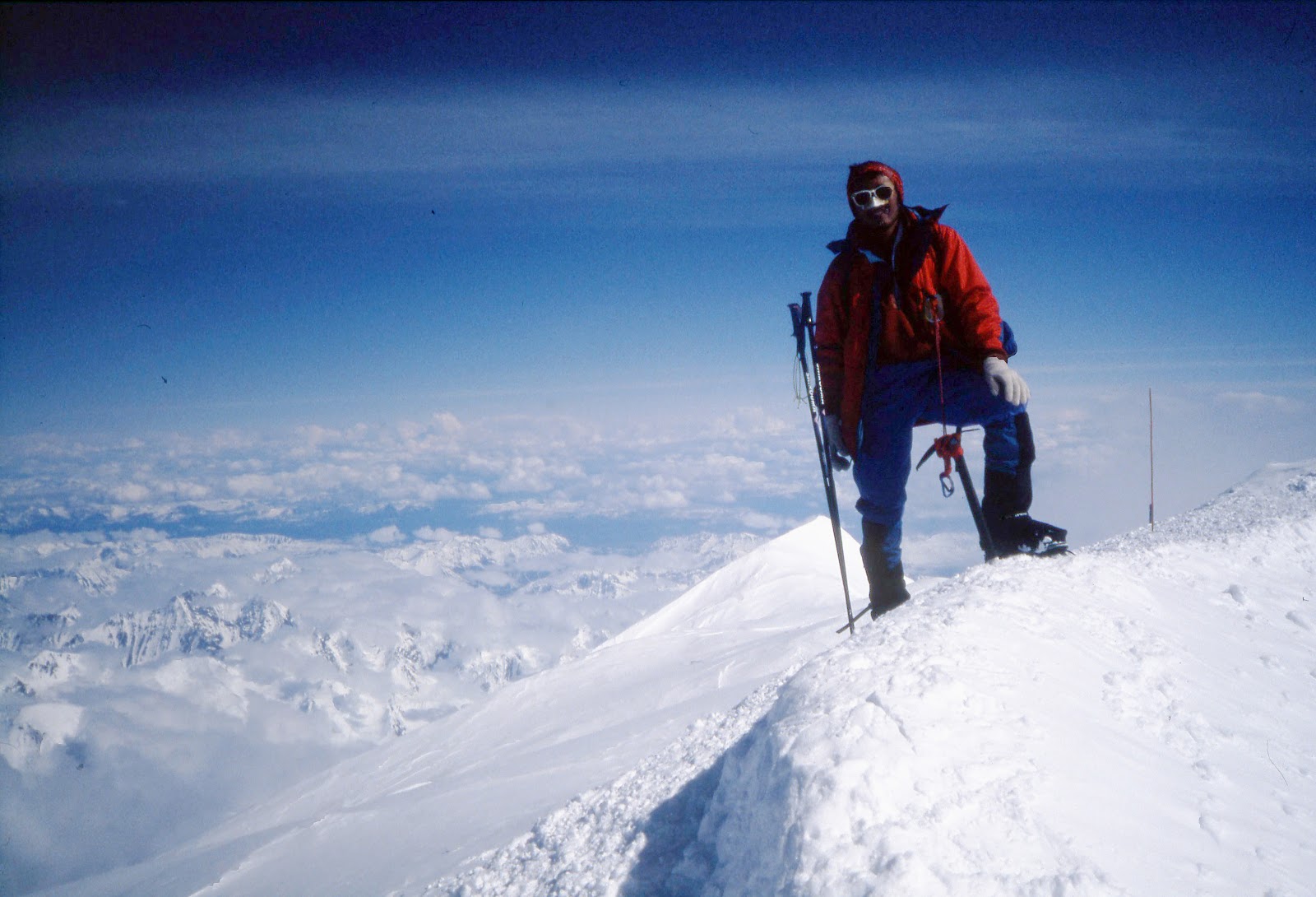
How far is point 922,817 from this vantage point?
254 cm

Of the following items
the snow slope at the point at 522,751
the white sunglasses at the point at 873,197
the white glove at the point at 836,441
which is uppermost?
the white sunglasses at the point at 873,197

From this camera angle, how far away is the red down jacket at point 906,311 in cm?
478

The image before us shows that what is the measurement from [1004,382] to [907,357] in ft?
2.51

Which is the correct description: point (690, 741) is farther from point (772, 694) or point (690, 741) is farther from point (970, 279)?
point (970, 279)

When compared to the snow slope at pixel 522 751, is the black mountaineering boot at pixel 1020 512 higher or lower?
higher

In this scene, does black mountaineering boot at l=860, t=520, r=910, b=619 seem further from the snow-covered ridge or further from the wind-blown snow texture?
the snow-covered ridge

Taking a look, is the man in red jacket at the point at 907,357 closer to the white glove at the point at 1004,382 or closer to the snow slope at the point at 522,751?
the white glove at the point at 1004,382

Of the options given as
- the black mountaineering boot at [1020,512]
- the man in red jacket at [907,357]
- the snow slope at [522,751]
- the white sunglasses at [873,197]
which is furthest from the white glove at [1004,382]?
the snow slope at [522,751]

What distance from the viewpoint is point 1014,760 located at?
276cm

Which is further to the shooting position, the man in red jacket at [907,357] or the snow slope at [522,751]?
the snow slope at [522,751]

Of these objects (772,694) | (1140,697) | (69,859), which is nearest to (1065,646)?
(1140,697)

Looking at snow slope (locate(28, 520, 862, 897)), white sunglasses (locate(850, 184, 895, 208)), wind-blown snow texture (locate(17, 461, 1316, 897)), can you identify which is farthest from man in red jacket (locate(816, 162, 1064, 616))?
snow slope (locate(28, 520, 862, 897))

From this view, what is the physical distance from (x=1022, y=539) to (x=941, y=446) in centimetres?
104

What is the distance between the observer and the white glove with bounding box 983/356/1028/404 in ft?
15.0
